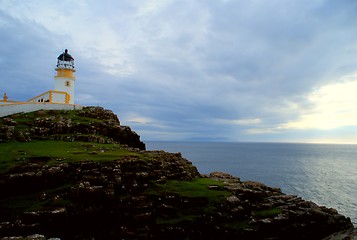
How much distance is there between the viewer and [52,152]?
3481cm

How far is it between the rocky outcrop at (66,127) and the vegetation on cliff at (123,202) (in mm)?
1246

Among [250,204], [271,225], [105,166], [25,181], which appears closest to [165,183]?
[105,166]

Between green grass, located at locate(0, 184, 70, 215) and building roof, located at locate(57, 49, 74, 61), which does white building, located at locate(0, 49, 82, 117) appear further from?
green grass, located at locate(0, 184, 70, 215)

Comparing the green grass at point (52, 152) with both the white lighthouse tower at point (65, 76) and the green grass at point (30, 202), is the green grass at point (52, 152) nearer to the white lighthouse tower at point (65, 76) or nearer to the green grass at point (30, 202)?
the green grass at point (30, 202)

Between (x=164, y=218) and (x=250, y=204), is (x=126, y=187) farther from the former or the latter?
(x=250, y=204)

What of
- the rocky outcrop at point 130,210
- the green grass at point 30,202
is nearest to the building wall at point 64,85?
the rocky outcrop at point 130,210

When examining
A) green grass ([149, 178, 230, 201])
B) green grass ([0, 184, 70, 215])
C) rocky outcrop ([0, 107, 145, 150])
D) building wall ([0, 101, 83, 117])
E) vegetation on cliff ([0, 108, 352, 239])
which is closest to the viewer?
green grass ([0, 184, 70, 215])

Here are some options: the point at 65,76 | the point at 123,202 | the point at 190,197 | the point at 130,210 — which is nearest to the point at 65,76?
the point at 65,76

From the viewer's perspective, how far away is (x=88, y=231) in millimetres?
26016

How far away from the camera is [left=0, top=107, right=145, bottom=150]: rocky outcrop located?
138ft

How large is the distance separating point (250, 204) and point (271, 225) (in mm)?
3738

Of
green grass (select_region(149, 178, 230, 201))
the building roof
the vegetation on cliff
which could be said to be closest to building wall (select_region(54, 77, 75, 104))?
the building roof

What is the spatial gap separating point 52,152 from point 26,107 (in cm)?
2287

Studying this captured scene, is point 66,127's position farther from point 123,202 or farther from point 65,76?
point 65,76
